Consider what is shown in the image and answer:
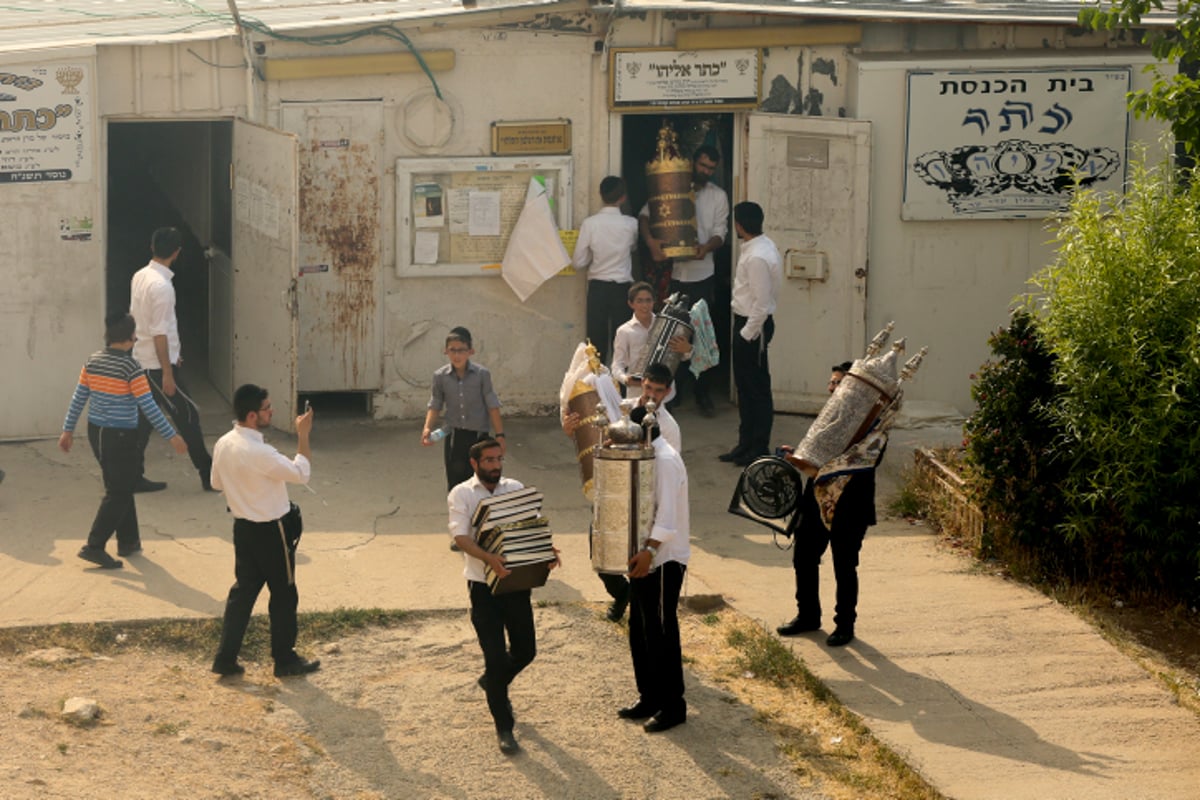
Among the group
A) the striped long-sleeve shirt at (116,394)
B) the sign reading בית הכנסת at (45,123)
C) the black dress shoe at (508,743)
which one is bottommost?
the black dress shoe at (508,743)

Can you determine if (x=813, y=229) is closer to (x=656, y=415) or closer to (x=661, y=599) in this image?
(x=656, y=415)

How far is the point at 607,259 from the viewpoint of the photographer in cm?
1304

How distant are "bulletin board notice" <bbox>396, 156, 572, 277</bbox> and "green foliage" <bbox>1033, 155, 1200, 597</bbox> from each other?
4804 mm

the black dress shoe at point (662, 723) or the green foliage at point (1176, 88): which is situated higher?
the green foliage at point (1176, 88)

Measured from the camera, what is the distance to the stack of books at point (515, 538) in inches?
290

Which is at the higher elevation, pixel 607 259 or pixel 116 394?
pixel 607 259

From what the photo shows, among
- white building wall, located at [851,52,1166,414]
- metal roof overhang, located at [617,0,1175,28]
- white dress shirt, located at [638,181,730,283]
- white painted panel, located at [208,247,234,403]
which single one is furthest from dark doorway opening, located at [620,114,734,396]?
white painted panel, located at [208,247,234,403]

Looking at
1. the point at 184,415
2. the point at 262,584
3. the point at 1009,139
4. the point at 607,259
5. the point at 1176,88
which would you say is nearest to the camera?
the point at 262,584

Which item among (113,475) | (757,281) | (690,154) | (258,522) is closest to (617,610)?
(258,522)

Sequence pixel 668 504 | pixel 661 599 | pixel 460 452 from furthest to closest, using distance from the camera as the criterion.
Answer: pixel 460 452
pixel 661 599
pixel 668 504

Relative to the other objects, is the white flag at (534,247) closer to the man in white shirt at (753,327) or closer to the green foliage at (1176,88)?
the man in white shirt at (753,327)

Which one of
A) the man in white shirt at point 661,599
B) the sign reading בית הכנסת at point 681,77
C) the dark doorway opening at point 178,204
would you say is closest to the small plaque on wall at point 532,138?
the sign reading בית הכנסת at point 681,77

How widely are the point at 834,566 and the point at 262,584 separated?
3.00 m

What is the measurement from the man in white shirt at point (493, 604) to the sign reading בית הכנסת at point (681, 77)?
243 inches
